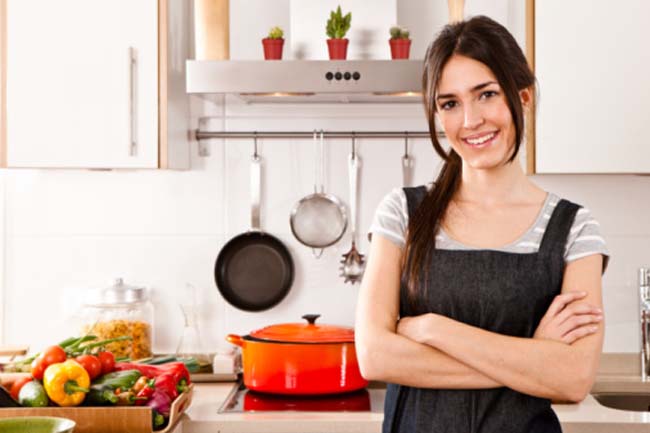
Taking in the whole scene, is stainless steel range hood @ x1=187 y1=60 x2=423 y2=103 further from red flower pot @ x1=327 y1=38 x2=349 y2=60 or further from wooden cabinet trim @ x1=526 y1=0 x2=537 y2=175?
wooden cabinet trim @ x1=526 y1=0 x2=537 y2=175

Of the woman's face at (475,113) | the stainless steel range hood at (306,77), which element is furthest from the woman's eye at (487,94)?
the stainless steel range hood at (306,77)

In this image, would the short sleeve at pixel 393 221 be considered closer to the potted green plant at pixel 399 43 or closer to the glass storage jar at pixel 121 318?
the potted green plant at pixel 399 43

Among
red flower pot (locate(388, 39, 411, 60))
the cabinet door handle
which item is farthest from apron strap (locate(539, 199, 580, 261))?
the cabinet door handle

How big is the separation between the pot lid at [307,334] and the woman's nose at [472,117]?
100 cm

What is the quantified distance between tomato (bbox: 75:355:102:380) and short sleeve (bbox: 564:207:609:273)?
1109 mm

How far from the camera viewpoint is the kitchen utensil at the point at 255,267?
118 inches

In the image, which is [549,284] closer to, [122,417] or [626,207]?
[122,417]

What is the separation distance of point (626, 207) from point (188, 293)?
1.41 metres

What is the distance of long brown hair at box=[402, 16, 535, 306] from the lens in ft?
5.70

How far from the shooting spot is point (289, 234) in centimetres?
301

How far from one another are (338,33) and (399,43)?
0.17m

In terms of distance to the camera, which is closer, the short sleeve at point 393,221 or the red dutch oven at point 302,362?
the short sleeve at point 393,221

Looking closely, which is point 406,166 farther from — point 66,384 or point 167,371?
point 66,384

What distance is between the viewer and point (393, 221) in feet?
6.10
